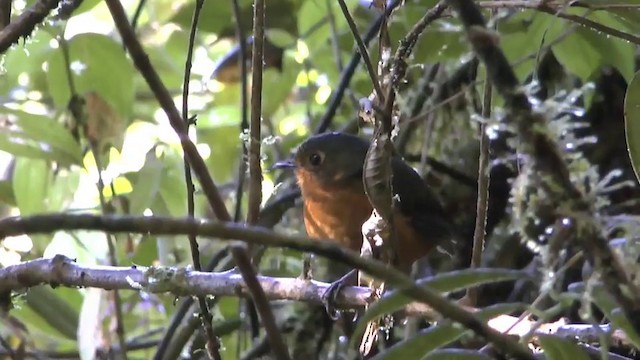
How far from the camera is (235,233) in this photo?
478mm

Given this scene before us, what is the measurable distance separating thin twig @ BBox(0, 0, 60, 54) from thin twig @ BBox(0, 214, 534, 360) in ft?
1.15

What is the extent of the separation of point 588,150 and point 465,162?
0.89 ft

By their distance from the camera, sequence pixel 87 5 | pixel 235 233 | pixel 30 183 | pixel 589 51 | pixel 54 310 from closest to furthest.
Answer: pixel 235 233 < pixel 589 51 < pixel 87 5 < pixel 54 310 < pixel 30 183

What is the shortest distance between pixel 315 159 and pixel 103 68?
0.60 metres

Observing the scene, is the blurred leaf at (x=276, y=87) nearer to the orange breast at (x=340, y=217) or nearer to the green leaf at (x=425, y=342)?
the orange breast at (x=340, y=217)

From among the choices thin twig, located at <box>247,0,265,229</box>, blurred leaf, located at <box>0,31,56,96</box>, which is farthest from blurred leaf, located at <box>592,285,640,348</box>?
blurred leaf, located at <box>0,31,56,96</box>

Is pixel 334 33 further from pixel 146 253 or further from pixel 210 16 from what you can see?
pixel 146 253

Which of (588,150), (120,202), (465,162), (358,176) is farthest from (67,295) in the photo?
(588,150)

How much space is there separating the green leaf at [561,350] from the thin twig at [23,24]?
0.52 m

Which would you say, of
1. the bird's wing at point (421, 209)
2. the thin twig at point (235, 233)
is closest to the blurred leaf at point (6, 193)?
the bird's wing at point (421, 209)

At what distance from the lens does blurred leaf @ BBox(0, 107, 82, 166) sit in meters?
1.39

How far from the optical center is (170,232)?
46 centimetres

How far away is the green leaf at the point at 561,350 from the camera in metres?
0.67

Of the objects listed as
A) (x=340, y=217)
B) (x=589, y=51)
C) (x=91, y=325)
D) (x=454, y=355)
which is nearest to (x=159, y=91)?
(x=454, y=355)
